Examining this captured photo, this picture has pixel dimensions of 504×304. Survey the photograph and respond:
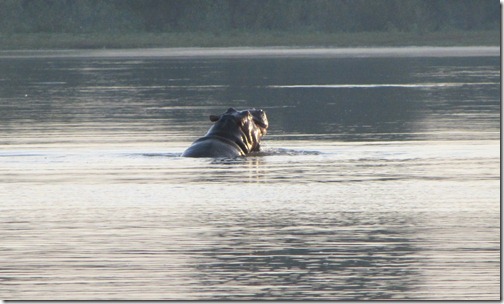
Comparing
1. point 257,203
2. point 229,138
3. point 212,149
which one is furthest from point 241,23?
point 257,203

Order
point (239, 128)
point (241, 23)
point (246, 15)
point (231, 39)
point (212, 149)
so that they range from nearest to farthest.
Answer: point (212, 149)
point (239, 128)
point (231, 39)
point (241, 23)
point (246, 15)

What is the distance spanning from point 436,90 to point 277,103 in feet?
18.0

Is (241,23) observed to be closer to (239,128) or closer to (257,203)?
(239,128)

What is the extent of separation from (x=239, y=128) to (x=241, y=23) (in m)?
71.3

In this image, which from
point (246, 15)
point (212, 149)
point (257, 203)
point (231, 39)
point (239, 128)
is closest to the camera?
point (257, 203)

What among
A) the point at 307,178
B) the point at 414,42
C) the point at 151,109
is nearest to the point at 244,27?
the point at 414,42

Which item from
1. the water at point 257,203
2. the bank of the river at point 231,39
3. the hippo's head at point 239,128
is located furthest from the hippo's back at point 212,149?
the bank of the river at point 231,39

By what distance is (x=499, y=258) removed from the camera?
37.3ft

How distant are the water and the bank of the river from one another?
49.3m

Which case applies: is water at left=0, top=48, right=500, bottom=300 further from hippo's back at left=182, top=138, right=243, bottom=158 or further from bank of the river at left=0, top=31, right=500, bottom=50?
bank of the river at left=0, top=31, right=500, bottom=50

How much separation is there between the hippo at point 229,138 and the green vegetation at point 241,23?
61.2m

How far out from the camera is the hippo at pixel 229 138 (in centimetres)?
1919

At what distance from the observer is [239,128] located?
63.8 feet

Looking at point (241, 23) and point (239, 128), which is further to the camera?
point (241, 23)
